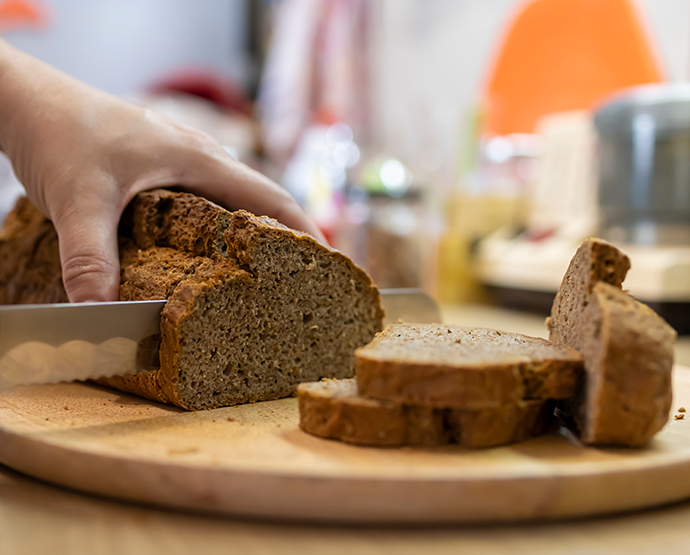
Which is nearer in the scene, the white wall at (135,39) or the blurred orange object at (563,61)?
the blurred orange object at (563,61)

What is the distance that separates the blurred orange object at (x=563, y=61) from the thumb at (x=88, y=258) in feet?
11.0

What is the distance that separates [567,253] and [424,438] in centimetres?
258

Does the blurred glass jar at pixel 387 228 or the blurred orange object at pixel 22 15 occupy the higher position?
the blurred orange object at pixel 22 15

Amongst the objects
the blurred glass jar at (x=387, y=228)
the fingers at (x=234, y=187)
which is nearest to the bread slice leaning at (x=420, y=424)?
the fingers at (x=234, y=187)

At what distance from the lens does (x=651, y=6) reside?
428cm

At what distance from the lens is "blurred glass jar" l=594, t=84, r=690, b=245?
3100mm

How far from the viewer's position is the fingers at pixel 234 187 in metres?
2.05

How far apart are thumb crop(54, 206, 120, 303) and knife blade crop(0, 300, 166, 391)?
11.5 inches

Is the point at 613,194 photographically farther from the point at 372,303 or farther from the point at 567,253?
the point at 372,303

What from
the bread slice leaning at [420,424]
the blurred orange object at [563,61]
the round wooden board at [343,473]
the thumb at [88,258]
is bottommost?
the round wooden board at [343,473]

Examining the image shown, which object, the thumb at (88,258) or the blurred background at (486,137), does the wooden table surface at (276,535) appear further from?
the blurred background at (486,137)

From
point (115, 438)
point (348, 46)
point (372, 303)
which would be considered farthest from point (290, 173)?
point (115, 438)

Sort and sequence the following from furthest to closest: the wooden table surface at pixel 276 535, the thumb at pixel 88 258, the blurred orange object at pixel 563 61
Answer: the blurred orange object at pixel 563 61
the thumb at pixel 88 258
the wooden table surface at pixel 276 535

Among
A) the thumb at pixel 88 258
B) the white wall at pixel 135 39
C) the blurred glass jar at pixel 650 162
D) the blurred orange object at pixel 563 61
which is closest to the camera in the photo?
the thumb at pixel 88 258
